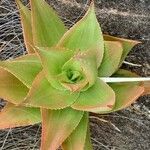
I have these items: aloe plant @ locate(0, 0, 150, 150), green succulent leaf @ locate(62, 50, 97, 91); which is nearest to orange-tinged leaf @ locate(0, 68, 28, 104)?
aloe plant @ locate(0, 0, 150, 150)

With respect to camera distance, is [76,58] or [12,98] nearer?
[76,58]

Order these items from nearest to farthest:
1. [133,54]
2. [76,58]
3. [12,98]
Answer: [76,58]
[12,98]
[133,54]

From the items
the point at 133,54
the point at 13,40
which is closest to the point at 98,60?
the point at 133,54

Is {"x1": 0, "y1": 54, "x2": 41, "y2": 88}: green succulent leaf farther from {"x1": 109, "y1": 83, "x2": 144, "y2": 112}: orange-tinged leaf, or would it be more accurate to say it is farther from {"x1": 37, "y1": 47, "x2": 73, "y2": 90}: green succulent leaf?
{"x1": 109, "y1": 83, "x2": 144, "y2": 112}: orange-tinged leaf

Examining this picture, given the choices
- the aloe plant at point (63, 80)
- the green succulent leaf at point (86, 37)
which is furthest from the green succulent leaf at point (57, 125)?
the green succulent leaf at point (86, 37)

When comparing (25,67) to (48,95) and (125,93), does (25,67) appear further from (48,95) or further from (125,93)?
(125,93)

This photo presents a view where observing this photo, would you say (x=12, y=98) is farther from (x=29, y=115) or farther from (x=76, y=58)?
(x=76, y=58)
